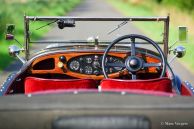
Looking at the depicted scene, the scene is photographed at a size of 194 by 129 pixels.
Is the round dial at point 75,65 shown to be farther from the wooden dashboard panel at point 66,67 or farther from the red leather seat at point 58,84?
the red leather seat at point 58,84

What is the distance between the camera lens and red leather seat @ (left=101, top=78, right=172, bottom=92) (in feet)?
13.8

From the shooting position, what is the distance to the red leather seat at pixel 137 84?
420cm

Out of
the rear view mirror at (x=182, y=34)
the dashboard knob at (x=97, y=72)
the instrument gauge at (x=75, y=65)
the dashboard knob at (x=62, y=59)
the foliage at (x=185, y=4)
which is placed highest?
the foliage at (x=185, y=4)

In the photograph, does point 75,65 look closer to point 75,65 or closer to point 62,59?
point 75,65

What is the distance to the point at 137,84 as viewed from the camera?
4281 mm

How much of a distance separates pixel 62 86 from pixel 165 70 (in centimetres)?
124

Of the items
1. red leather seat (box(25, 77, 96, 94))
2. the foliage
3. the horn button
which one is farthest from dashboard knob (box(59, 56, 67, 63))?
the foliage

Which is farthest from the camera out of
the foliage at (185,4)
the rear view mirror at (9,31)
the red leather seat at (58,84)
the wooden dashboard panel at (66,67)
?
the foliage at (185,4)

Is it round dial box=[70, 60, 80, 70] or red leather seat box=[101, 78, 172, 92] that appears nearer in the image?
red leather seat box=[101, 78, 172, 92]

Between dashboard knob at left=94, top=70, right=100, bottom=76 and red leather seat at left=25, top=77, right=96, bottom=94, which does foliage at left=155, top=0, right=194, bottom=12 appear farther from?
red leather seat at left=25, top=77, right=96, bottom=94

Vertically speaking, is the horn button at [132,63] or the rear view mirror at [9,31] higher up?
the rear view mirror at [9,31]

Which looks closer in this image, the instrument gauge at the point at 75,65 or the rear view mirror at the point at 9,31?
the rear view mirror at the point at 9,31

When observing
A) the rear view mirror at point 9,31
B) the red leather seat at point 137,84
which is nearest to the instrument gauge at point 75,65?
the rear view mirror at point 9,31

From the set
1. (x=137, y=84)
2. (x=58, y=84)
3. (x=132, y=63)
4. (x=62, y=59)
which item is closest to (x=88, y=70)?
(x=62, y=59)
